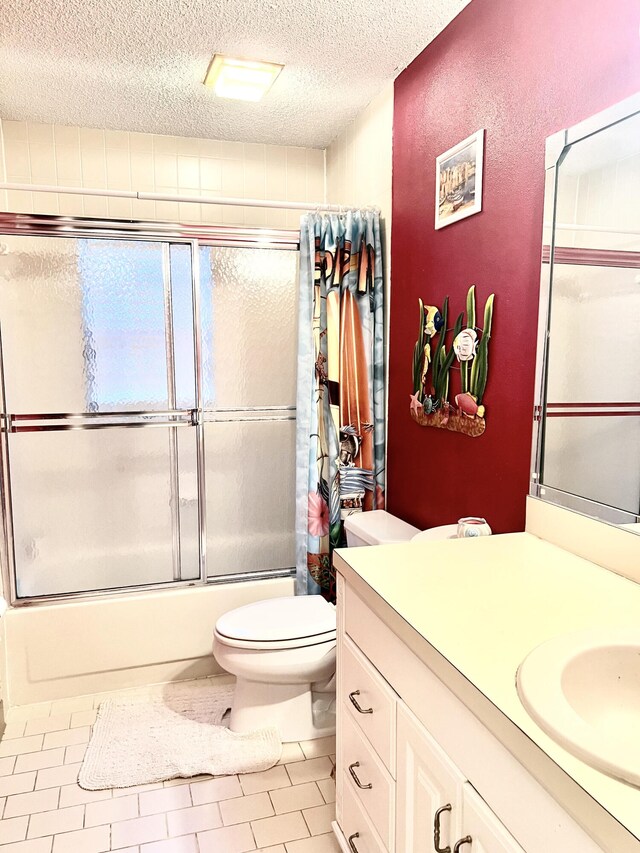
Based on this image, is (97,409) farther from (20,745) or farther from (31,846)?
(31,846)

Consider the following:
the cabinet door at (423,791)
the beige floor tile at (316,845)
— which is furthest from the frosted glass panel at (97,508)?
the cabinet door at (423,791)

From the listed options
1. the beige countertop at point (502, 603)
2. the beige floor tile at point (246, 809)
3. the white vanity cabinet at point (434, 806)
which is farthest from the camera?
the beige floor tile at point (246, 809)

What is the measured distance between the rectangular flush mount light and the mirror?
121 cm

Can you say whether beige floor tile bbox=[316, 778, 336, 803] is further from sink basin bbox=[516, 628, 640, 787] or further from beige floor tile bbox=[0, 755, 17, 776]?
sink basin bbox=[516, 628, 640, 787]

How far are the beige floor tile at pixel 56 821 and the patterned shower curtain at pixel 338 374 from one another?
1.15 m

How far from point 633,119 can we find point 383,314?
128 cm

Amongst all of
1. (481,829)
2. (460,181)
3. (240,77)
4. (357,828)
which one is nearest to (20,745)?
(357,828)

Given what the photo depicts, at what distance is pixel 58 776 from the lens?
6.31 feet

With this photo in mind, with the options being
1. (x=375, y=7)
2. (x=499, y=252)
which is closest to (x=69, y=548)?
(x=499, y=252)

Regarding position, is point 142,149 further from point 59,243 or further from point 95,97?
point 59,243

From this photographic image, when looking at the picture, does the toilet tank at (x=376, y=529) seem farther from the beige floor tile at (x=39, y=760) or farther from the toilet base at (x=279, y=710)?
the beige floor tile at (x=39, y=760)

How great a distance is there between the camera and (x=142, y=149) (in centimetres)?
276

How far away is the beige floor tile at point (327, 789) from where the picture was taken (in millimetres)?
1810

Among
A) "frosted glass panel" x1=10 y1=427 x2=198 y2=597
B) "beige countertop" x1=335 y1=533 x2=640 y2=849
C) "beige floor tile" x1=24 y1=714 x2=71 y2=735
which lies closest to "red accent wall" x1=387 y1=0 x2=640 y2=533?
"beige countertop" x1=335 y1=533 x2=640 y2=849
